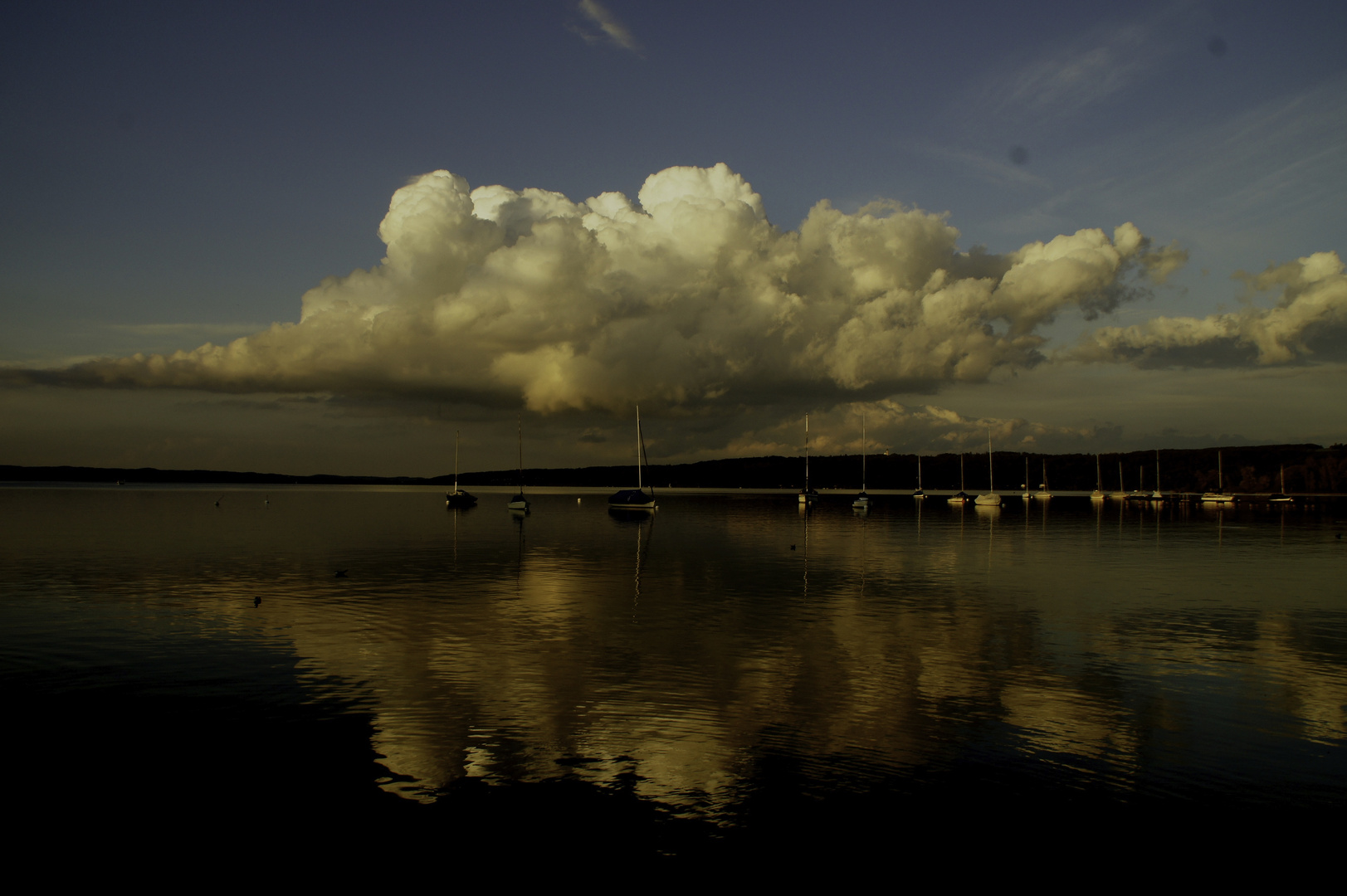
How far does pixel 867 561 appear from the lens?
56094mm

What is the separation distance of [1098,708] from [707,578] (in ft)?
90.5

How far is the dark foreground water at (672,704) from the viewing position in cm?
1404

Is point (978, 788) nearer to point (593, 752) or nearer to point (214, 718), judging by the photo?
point (593, 752)

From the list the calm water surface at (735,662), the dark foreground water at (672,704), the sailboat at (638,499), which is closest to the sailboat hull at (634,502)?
the sailboat at (638,499)

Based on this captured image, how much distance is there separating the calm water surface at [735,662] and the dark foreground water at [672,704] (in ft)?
0.41

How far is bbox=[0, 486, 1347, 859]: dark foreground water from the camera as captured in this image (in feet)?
46.1

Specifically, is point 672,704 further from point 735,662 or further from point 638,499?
point 638,499

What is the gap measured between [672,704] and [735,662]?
5029 millimetres

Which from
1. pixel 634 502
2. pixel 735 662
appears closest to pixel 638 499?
pixel 634 502

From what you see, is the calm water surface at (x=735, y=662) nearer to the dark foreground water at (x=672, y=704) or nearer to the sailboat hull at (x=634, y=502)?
the dark foreground water at (x=672, y=704)

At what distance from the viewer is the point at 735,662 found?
24875mm

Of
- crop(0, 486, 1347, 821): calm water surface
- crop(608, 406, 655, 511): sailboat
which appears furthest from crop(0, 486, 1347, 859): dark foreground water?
crop(608, 406, 655, 511): sailboat

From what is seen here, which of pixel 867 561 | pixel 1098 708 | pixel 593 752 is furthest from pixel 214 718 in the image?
pixel 867 561

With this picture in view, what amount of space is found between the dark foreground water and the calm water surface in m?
0.13
